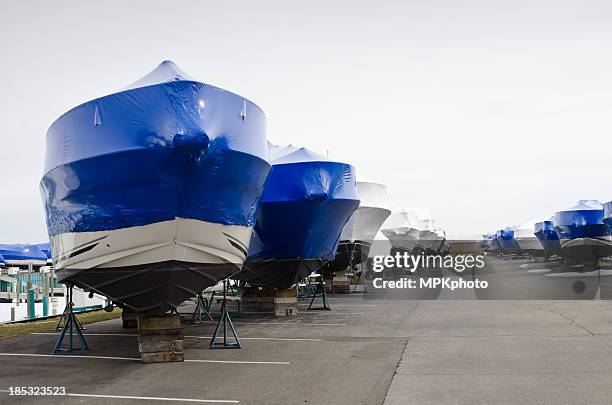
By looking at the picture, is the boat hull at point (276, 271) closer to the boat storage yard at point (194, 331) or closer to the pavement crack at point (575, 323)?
the boat storage yard at point (194, 331)

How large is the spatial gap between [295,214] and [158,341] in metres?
6.13

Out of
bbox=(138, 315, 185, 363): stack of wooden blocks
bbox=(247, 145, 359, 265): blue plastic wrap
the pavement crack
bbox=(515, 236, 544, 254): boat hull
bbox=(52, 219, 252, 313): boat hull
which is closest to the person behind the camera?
bbox=(52, 219, 252, 313): boat hull

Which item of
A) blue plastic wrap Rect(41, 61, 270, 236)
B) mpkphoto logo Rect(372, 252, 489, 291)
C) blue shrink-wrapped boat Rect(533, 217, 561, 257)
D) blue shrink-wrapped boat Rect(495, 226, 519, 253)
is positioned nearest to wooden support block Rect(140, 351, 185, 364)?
blue plastic wrap Rect(41, 61, 270, 236)

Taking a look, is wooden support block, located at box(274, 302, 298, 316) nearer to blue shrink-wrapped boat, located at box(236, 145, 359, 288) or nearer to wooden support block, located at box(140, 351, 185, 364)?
blue shrink-wrapped boat, located at box(236, 145, 359, 288)

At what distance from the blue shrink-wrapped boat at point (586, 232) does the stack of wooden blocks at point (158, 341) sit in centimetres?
2782

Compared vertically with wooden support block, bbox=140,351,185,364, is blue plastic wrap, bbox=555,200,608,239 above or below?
above

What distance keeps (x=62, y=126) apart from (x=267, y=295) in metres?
10.7

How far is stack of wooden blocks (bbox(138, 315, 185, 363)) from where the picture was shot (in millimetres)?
9758

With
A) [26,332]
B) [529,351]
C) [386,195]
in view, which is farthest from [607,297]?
[26,332]

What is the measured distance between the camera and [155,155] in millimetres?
8602

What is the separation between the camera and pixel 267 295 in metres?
19.4

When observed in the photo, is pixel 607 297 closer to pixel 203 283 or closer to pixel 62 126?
pixel 203 283

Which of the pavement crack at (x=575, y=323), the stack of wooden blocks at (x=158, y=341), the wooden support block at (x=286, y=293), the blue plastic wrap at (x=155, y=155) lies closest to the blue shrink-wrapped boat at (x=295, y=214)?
the wooden support block at (x=286, y=293)

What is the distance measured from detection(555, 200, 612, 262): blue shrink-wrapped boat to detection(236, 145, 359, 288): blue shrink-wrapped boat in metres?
20.0
